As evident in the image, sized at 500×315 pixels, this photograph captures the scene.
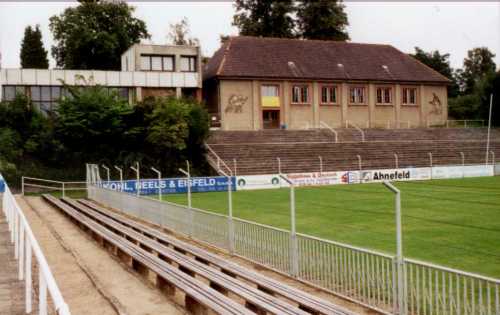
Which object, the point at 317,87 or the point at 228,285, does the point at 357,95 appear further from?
the point at 228,285

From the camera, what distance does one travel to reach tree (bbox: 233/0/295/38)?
72000mm

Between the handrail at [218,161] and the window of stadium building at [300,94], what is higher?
the window of stadium building at [300,94]

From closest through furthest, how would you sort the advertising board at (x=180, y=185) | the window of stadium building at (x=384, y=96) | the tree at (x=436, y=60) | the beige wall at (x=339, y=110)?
the advertising board at (x=180, y=185) → the beige wall at (x=339, y=110) → the window of stadium building at (x=384, y=96) → the tree at (x=436, y=60)

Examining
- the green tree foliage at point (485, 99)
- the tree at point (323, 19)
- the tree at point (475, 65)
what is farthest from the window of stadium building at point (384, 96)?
the tree at point (475, 65)

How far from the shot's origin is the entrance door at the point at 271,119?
2218 inches

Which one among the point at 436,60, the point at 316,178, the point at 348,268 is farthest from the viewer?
the point at 436,60

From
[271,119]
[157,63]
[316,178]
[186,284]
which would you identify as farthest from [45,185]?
[186,284]

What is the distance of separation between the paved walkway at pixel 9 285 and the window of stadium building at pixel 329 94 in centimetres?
4704

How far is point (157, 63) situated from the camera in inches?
1994

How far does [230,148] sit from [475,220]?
90.6 ft

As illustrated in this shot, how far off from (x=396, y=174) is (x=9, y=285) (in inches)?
1330

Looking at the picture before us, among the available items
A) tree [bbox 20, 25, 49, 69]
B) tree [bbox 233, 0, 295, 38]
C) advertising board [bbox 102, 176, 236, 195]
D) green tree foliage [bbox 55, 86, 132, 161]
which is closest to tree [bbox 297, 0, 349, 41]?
tree [bbox 233, 0, 295, 38]

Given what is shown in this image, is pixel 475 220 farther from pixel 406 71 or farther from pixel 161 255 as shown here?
pixel 406 71

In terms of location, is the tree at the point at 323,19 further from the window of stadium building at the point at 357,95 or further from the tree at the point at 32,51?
the tree at the point at 32,51
